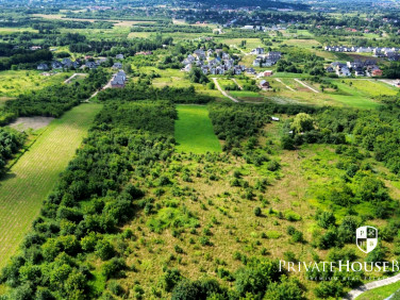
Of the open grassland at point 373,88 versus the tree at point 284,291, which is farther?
the open grassland at point 373,88

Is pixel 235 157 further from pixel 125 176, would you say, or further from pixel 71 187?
pixel 71 187

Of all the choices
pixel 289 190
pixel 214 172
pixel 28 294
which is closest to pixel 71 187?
pixel 28 294

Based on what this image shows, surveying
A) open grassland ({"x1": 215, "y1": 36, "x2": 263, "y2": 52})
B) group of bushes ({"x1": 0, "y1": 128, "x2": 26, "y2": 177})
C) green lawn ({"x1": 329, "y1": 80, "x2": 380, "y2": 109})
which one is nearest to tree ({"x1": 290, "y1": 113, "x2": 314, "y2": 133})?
green lawn ({"x1": 329, "y1": 80, "x2": 380, "y2": 109})

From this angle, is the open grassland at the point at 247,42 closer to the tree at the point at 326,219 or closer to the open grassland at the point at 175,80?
the open grassland at the point at 175,80

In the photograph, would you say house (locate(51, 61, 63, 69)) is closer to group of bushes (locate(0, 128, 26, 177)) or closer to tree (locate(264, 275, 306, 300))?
group of bushes (locate(0, 128, 26, 177))

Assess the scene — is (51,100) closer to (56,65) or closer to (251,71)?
(56,65)

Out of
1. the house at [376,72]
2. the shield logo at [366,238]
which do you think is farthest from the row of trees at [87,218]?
the house at [376,72]
